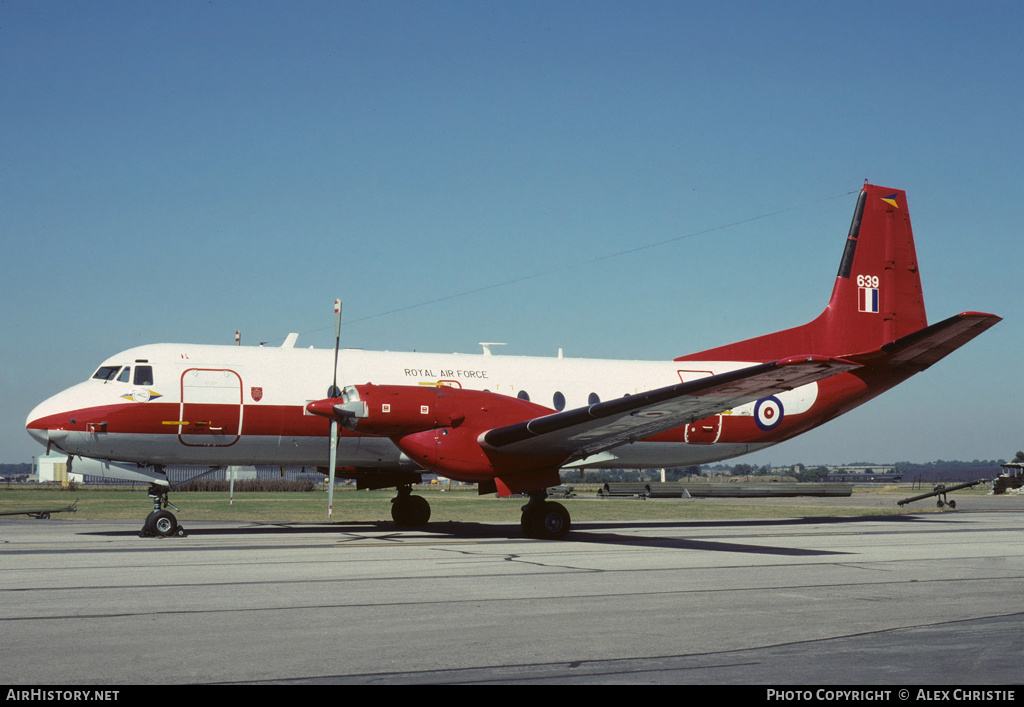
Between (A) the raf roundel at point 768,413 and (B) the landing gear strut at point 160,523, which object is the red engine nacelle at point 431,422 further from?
(A) the raf roundel at point 768,413

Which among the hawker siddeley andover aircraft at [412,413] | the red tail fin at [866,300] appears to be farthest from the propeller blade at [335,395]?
the red tail fin at [866,300]

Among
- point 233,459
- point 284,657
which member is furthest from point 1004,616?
point 233,459

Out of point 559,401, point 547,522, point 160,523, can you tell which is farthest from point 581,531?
point 160,523

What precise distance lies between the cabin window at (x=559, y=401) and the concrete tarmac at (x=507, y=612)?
4713mm

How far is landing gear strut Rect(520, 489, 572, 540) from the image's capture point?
59.1ft

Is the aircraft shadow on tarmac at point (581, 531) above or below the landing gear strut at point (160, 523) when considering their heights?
below

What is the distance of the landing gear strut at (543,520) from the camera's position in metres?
18.0

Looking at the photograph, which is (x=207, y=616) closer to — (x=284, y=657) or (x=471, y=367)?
(x=284, y=657)

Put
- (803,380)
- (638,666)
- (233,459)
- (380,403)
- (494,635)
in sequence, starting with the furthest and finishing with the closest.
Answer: (233,459), (380,403), (803,380), (494,635), (638,666)

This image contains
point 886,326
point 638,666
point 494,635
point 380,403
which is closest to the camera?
point 638,666

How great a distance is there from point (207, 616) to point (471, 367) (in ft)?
41.5

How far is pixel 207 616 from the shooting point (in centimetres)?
826

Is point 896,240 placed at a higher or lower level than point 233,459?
higher

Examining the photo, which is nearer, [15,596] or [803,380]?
[15,596]
